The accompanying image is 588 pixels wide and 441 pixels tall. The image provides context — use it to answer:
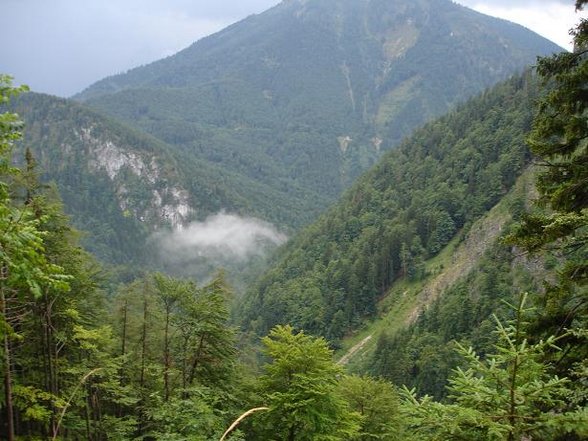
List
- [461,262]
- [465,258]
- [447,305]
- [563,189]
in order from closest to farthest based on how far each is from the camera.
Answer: [563,189]
[447,305]
[465,258]
[461,262]

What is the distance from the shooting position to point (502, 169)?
13988 cm

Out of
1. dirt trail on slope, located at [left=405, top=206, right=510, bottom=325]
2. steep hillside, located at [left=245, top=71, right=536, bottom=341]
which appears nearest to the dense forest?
dirt trail on slope, located at [left=405, top=206, right=510, bottom=325]

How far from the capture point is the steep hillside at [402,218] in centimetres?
14562

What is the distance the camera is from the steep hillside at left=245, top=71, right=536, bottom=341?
146m

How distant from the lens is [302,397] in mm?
23641

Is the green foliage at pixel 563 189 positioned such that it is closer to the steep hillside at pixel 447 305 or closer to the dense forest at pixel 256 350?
the dense forest at pixel 256 350

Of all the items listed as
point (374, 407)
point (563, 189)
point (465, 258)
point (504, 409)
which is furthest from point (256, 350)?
point (465, 258)

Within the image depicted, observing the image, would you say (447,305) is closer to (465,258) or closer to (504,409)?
(465,258)

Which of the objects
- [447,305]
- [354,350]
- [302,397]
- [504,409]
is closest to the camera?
[504,409]

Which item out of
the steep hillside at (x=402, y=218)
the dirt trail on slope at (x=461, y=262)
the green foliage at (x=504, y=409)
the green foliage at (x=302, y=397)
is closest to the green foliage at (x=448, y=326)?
the dirt trail on slope at (x=461, y=262)

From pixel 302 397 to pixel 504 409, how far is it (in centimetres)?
1728

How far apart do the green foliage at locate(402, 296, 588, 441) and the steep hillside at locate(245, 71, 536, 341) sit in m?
136

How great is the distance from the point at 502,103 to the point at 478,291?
9105cm

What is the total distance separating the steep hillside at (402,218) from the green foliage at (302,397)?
119752 millimetres
